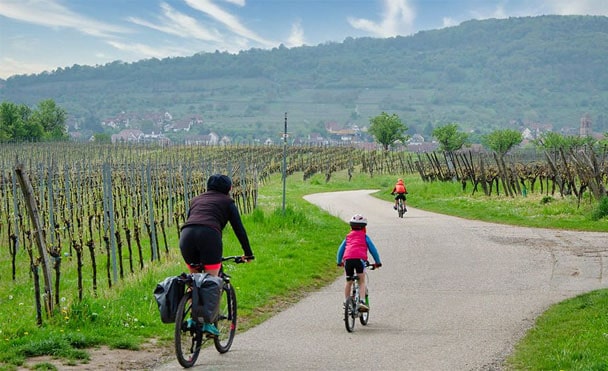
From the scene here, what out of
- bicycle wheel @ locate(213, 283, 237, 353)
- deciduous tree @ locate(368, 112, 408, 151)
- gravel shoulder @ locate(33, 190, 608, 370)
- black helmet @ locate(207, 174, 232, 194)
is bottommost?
deciduous tree @ locate(368, 112, 408, 151)

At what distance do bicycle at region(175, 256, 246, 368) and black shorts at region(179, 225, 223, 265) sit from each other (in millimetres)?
286

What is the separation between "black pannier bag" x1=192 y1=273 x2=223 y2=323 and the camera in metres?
Answer: 8.46

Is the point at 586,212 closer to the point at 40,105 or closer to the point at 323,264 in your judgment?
the point at 323,264

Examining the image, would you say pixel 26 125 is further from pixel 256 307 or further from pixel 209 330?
pixel 209 330

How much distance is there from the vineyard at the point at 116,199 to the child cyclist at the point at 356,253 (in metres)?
3.53

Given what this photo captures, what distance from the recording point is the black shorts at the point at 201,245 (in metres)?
8.95

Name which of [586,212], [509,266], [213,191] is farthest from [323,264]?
[586,212]

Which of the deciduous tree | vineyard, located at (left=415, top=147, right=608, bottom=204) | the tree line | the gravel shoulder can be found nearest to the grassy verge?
the gravel shoulder

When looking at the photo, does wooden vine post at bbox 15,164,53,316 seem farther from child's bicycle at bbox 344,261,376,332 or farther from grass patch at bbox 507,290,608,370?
grass patch at bbox 507,290,608,370

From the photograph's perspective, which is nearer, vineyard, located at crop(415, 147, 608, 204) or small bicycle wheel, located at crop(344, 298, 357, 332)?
small bicycle wheel, located at crop(344, 298, 357, 332)

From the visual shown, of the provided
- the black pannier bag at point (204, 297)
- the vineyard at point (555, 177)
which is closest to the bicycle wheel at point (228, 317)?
the black pannier bag at point (204, 297)

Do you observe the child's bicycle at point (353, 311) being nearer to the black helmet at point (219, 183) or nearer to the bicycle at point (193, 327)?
the bicycle at point (193, 327)

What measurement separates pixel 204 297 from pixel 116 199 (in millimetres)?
24810

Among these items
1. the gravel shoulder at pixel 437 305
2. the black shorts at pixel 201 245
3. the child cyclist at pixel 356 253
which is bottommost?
the gravel shoulder at pixel 437 305
